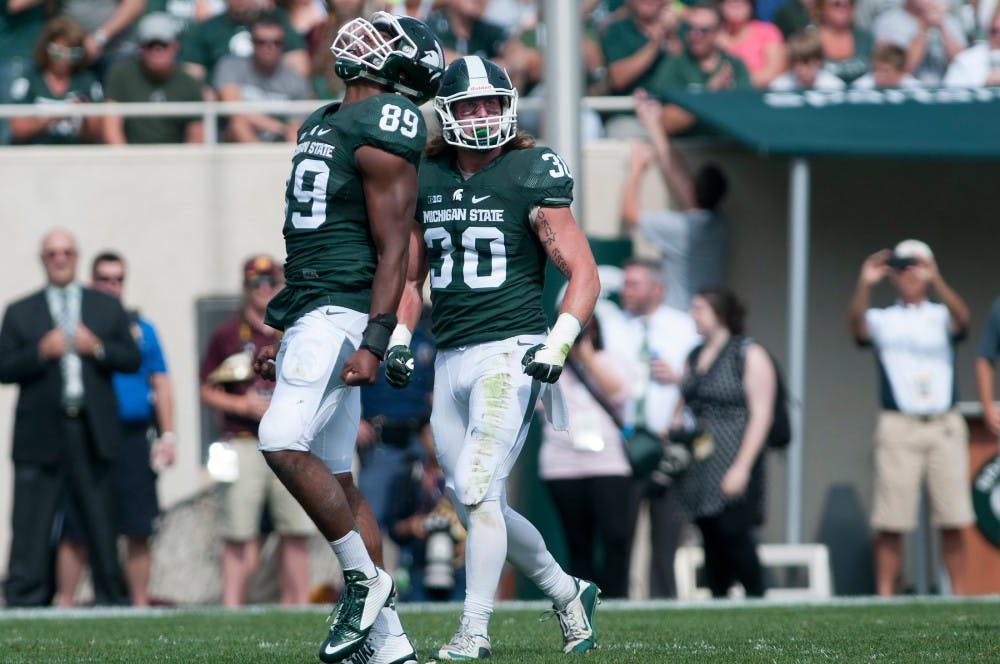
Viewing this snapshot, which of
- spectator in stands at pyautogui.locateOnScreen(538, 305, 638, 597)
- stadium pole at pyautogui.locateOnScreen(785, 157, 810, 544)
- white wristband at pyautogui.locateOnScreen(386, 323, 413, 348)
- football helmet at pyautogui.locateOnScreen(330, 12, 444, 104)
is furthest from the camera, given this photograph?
stadium pole at pyautogui.locateOnScreen(785, 157, 810, 544)

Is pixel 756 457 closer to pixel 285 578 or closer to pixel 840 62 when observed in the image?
pixel 285 578

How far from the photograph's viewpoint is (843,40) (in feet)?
40.9

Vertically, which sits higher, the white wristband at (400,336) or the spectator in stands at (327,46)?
the spectator in stands at (327,46)

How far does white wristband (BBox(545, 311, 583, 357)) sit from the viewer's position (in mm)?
5855

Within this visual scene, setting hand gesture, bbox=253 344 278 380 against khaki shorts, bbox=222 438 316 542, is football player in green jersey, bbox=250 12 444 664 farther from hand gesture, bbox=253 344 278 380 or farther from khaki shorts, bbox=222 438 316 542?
khaki shorts, bbox=222 438 316 542

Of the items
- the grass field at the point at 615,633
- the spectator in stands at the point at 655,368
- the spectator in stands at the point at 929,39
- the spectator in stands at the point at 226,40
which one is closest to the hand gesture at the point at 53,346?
the grass field at the point at 615,633

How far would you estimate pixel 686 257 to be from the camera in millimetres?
11664

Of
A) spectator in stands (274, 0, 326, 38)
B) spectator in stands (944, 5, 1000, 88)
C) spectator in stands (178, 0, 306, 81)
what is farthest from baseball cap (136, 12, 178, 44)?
spectator in stands (944, 5, 1000, 88)

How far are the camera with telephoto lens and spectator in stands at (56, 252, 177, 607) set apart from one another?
60.7 inches

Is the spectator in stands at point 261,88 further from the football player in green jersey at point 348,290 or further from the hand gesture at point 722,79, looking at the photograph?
the football player in green jersey at point 348,290

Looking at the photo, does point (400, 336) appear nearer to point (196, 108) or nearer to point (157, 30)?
point (196, 108)

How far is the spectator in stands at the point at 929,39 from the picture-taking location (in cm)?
1251

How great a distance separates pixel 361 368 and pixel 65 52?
287 inches

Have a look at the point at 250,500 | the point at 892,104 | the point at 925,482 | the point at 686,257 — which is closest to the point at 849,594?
the point at 925,482
